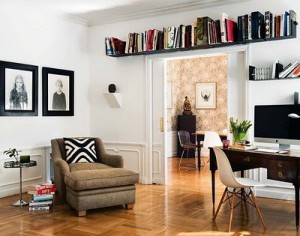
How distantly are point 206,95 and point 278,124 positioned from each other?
5.09 m

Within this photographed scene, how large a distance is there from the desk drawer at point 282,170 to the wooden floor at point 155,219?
1.68ft

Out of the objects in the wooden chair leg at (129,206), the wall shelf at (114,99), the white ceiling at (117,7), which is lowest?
the wooden chair leg at (129,206)

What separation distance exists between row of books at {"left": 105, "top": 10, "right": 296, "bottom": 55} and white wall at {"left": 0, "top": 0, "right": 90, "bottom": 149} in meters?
0.69

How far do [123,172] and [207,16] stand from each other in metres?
2.60

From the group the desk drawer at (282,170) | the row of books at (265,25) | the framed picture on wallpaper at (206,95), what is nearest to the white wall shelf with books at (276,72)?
the row of books at (265,25)

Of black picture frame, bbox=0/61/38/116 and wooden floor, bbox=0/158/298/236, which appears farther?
black picture frame, bbox=0/61/38/116

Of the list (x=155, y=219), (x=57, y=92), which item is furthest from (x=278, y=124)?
(x=57, y=92)

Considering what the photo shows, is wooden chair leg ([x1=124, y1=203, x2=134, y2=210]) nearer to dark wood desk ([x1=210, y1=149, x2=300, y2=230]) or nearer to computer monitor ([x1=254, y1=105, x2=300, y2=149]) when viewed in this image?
dark wood desk ([x1=210, y1=149, x2=300, y2=230])

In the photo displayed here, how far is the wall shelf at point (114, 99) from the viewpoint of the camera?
6.00 m

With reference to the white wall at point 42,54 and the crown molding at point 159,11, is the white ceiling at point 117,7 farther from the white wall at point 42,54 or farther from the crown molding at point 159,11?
the white wall at point 42,54

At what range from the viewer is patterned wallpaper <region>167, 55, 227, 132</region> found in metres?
8.96

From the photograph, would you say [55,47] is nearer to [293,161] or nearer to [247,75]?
[247,75]

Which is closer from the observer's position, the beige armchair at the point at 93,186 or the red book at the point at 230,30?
the beige armchair at the point at 93,186

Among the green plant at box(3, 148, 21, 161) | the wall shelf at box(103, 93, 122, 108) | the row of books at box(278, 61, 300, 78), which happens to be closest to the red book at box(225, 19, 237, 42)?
the row of books at box(278, 61, 300, 78)
